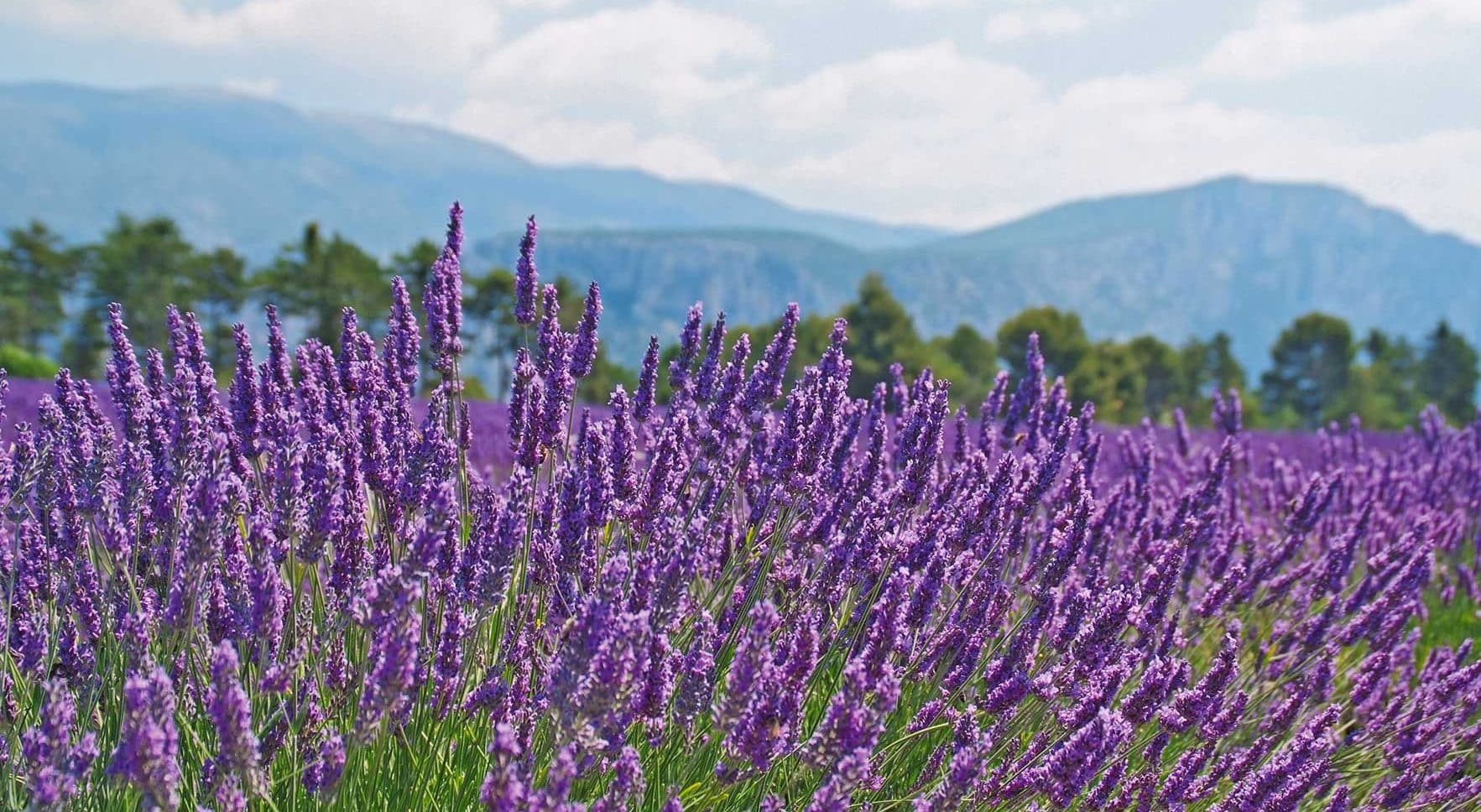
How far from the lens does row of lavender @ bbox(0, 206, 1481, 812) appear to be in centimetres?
183

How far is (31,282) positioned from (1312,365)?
65572 millimetres

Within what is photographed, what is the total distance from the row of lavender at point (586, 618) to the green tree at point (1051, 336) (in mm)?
41499

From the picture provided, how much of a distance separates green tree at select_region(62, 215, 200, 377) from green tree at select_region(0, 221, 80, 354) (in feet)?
3.60

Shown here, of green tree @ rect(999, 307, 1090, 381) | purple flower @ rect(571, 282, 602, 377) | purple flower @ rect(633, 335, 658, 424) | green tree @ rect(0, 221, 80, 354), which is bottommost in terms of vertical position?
green tree @ rect(0, 221, 80, 354)

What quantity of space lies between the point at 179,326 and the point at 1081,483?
2503 mm

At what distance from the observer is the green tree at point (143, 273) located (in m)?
44.4

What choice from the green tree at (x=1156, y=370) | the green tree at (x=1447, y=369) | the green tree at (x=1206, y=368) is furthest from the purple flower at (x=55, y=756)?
Answer: the green tree at (x=1447, y=369)

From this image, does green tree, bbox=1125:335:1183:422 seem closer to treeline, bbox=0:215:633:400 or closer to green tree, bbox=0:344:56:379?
treeline, bbox=0:215:633:400

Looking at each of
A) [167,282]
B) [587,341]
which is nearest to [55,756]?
[587,341]

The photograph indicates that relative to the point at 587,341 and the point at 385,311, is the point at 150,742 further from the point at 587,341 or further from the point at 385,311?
the point at 385,311

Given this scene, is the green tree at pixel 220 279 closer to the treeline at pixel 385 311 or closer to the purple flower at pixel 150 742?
the treeline at pixel 385 311

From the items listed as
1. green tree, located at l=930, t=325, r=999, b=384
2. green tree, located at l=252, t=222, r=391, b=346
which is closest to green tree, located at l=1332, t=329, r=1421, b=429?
green tree, located at l=930, t=325, r=999, b=384

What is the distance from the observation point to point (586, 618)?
175 centimetres

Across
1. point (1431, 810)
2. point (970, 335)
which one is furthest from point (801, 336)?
point (1431, 810)
